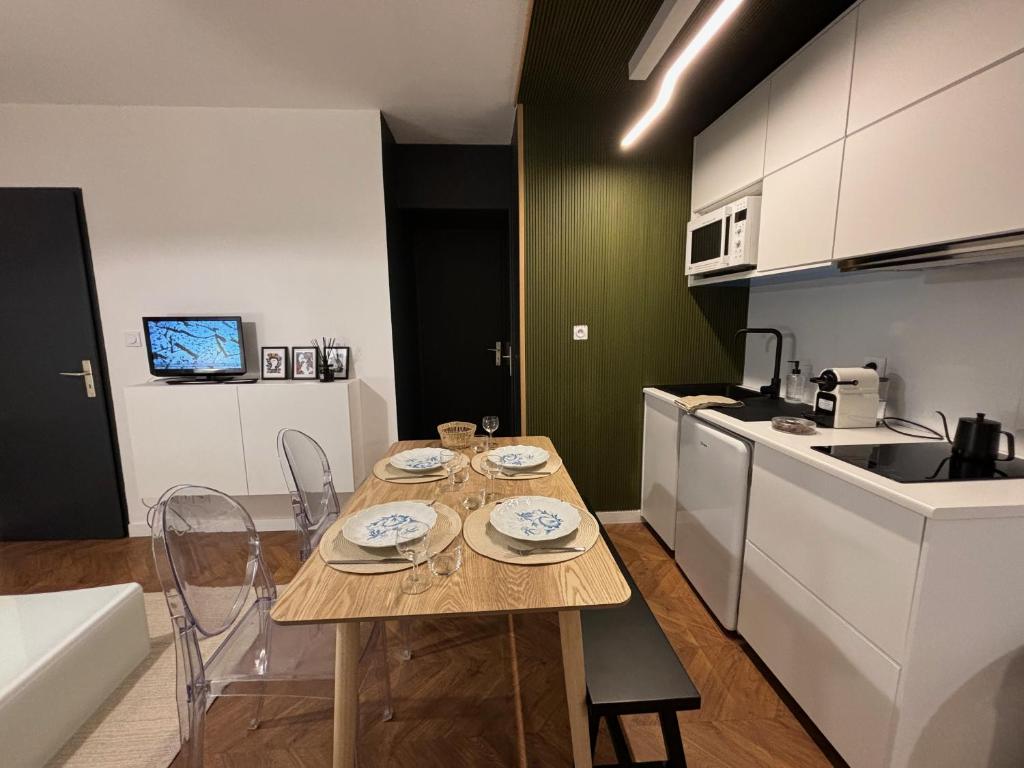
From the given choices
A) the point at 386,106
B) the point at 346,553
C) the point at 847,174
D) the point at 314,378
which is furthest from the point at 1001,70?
the point at 314,378

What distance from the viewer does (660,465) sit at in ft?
8.28

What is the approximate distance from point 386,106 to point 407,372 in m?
1.81

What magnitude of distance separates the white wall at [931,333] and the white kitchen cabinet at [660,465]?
720 millimetres

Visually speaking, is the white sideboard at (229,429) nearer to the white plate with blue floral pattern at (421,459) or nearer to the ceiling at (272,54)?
the white plate with blue floral pattern at (421,459)

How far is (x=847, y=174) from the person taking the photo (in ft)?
5.02

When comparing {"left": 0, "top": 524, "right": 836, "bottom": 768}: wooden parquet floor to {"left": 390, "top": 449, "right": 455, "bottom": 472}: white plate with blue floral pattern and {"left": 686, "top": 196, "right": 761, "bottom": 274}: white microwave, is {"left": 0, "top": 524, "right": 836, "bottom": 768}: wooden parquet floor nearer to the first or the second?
{"left": 390, "top": 449, "right": 455, "bottom": 472}: white plate with blue floral pattern

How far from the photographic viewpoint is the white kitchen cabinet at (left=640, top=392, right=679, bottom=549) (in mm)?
2375

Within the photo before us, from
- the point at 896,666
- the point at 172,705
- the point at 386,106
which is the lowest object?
the point at 172,705

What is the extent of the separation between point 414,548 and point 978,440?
5.45 ft

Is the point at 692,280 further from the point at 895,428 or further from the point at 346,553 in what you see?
the point at 346,553

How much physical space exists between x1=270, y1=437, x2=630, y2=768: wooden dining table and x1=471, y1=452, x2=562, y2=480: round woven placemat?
0.47 metres

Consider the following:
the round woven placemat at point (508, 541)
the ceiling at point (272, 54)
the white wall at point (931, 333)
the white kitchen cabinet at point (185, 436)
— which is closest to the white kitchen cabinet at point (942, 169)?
the white wall at point (931, 333)

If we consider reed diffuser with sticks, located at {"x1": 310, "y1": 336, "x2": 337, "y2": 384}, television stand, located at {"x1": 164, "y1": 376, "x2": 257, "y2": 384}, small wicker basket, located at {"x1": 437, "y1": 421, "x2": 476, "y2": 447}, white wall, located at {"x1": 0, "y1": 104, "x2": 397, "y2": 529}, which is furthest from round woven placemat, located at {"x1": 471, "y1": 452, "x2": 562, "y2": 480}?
television stand, located at {"x1": 164, "y1": 376, "x2": 257, "y2": 384}

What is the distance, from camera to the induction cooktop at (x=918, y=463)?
1164 millimetres
